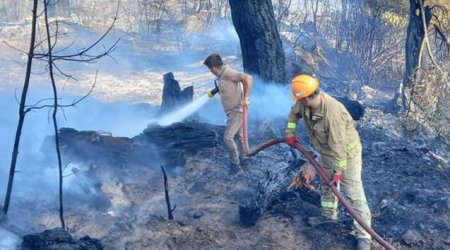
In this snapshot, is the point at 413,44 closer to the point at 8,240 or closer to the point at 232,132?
the point at 232,132

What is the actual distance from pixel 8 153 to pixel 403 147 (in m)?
6.93

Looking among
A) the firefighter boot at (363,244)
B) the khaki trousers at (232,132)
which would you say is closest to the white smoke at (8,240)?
the khaki trousers at (232,132)

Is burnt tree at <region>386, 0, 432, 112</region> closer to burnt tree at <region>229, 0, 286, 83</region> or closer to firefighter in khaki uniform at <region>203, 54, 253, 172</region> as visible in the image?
burnt tree at <region>229, 0, 286, 83</region>

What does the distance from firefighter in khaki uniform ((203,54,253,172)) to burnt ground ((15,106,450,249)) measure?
49 centimetres

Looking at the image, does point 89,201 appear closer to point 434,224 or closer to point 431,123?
point 434,224

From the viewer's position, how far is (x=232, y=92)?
6988 millimetres

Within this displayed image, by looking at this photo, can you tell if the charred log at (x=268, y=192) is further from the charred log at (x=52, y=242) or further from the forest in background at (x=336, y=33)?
the forest in background at (x=336, y=33)

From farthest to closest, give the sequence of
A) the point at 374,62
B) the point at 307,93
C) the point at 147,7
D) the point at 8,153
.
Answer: the point at 147,7 < the point at 374,62 < the point at 8,153 < the point at 307,93

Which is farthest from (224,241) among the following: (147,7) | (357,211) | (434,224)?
(147,7)

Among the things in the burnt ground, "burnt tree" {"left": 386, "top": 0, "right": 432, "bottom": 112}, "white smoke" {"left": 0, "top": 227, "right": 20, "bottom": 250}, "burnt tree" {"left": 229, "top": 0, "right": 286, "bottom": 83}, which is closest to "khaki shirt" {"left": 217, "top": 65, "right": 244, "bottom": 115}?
the burnt ground

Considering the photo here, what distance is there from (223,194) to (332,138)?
7.86ft

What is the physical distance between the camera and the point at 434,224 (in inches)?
225

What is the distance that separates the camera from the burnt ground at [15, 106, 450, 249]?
18.6 feet

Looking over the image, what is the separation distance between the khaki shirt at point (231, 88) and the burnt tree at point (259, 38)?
2376 millimetres
